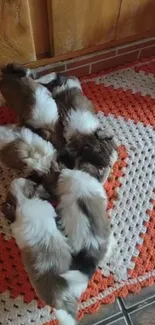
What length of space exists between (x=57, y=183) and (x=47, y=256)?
0.20 meters

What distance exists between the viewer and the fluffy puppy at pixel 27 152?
107 centimetres

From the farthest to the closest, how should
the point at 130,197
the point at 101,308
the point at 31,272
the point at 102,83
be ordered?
the point at 102,83, the point at 130,197, the point at 101,308, the point at 31,272

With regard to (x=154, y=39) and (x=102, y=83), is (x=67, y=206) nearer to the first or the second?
(x=102, y=83)

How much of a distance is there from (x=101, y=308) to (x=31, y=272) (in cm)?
25

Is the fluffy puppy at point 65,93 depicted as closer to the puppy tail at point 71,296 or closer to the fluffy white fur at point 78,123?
the fluffy white fur at point 78,123

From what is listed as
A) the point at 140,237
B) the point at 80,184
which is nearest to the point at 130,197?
the point at 140,237

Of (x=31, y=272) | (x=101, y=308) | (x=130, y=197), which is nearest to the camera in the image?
(x=31, y=272)

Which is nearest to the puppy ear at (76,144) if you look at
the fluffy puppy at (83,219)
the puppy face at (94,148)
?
the puppy face at (94,148)

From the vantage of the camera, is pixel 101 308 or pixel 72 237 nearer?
pixel 72 237

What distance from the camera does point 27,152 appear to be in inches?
42.3

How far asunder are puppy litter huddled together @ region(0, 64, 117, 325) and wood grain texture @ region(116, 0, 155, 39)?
0.80ft

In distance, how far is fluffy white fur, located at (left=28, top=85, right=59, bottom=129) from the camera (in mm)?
1115

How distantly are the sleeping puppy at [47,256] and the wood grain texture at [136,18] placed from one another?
628 mm

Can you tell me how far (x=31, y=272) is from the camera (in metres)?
0.93
